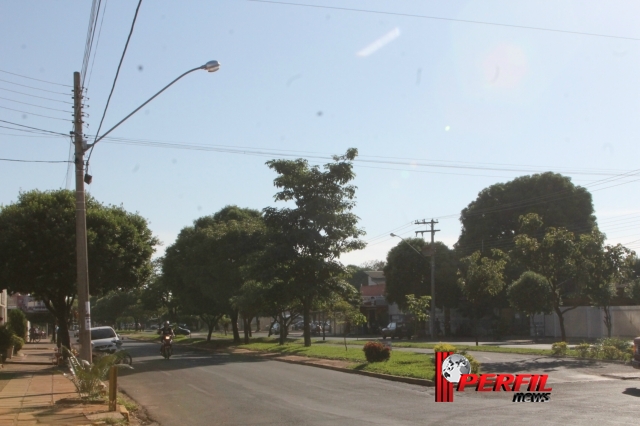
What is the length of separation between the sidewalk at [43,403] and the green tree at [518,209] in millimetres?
42285

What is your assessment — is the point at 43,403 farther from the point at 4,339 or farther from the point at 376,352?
the point at 4,339

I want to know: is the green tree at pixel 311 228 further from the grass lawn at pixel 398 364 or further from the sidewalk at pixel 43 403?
the sidewalk at pixel 43 403

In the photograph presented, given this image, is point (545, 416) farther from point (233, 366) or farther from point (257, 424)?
point (233, 366)

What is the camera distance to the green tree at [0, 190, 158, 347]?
84.1 feet

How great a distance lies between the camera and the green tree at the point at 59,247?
25.6m

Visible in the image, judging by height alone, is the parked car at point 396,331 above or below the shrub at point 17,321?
below

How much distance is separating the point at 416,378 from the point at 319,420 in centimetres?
704

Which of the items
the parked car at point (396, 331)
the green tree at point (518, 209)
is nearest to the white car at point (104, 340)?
the parked car at point (396, 331)

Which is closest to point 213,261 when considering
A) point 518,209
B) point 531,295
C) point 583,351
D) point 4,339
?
point 4,339

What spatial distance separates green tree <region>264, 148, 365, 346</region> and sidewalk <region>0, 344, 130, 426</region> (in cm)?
1561

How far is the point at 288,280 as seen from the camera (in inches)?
1469

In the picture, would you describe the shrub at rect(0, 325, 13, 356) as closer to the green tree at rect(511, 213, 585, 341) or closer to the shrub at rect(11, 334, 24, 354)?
the shrub at rect(11, 334, 24, 354)

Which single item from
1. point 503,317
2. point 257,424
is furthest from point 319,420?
point 503,317

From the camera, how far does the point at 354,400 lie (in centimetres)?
1551
